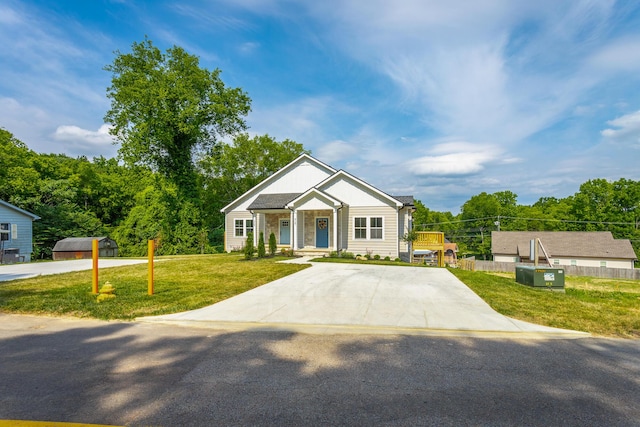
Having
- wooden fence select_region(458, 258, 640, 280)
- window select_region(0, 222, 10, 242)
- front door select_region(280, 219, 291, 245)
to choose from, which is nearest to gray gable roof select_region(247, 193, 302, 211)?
front door select_region(280, 219, 291, 245)

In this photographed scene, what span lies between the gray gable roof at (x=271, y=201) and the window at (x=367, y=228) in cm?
468

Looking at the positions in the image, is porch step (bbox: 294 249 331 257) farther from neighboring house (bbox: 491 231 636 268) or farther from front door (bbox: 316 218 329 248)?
neighboring house (bbox: 491 231 636 268)

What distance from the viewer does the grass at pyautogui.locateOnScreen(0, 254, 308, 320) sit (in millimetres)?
7363

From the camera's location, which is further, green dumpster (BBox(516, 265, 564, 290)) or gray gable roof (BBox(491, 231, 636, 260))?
gray gable roof (BBox(491, 231, 636, 260))

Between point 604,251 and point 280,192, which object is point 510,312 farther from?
point 604,251

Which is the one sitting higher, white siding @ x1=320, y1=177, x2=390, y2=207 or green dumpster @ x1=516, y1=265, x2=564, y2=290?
white siding @ x1=320, y1=177, x2=390, y2=207

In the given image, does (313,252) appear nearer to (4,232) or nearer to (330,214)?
(330,214)

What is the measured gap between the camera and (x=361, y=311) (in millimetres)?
7383

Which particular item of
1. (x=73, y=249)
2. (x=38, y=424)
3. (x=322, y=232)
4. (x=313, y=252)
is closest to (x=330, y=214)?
(x=322, y=232)

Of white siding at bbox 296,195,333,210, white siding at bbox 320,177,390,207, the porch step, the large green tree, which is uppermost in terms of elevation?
Answer: the large green tree

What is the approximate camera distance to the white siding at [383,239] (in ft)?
67.7

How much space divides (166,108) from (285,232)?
1568 cm

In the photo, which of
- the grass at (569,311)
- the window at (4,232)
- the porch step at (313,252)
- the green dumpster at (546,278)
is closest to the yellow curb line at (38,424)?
the grass at (569,311)

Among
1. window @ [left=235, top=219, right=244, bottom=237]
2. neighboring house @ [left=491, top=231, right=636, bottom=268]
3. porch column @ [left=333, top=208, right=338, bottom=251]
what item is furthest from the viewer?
neighboring house @ [left=491, top=231, right=636, bottom=268]
